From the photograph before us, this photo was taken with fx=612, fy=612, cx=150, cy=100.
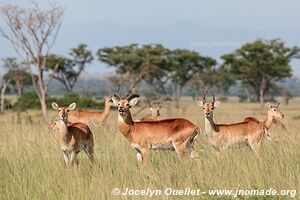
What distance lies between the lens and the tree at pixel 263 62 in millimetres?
46938

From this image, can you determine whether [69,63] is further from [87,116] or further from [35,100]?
[87,116]

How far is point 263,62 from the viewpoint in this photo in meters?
46.9

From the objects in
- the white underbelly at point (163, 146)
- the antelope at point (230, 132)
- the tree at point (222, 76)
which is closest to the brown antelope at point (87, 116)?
the antelope at point (230, 132)

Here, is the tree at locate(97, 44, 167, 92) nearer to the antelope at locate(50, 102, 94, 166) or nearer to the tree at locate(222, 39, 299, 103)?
the tree at locate(222, 39, 299, 103)

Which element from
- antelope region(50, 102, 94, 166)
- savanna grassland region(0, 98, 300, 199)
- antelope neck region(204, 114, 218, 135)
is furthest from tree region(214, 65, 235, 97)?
savanna grassland region(0, 98, 300, 199)

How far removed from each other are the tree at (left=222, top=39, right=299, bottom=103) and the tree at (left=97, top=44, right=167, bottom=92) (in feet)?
21.2

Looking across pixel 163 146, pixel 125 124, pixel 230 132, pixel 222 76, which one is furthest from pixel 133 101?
pixel 222 76

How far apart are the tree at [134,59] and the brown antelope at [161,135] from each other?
39762mm

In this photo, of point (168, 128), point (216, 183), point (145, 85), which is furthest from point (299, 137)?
point (145, 85)

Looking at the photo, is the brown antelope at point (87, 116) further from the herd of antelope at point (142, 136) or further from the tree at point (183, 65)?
the tree at point (183, 65)

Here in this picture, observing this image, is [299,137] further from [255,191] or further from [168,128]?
[255,191]

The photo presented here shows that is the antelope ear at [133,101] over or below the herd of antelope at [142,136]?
over

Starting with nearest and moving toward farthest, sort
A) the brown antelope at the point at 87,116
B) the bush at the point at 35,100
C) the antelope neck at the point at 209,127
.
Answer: the antelope neck at the point at 209,127, the brown antelope at the point at 87,116, the bush at the point at 35,100

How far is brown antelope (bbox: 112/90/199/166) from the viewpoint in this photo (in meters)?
8.11
